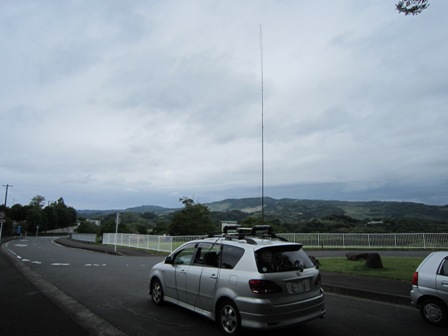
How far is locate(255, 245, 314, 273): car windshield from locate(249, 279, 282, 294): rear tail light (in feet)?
0.59

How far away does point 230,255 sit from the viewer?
5.78 m

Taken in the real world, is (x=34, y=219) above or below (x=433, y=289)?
above

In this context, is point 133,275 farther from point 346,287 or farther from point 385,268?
point 385,268

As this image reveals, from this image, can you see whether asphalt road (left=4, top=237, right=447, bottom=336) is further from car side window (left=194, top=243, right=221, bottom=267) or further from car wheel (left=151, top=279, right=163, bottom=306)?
car side window (left=194, top=243, right=221, bottom=267)

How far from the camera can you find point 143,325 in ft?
19.3

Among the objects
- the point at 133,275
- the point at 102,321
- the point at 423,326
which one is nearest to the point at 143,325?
the point at 102,321

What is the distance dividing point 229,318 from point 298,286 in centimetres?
121

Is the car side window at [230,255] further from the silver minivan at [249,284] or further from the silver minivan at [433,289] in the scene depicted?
the silver minivan at [433,289]

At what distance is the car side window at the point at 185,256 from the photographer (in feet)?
22.0

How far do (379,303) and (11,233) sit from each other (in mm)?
78892

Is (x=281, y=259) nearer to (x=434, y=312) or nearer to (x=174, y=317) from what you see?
(x=174, y=317)

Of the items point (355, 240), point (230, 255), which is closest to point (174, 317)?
point (230, 255)

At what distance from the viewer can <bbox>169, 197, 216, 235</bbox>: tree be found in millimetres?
46156

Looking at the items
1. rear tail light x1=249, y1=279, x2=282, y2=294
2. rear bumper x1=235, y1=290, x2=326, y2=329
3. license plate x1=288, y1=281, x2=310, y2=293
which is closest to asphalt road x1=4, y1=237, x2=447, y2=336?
rear bumper x1=235, y1=290, x2=326, y2=329
